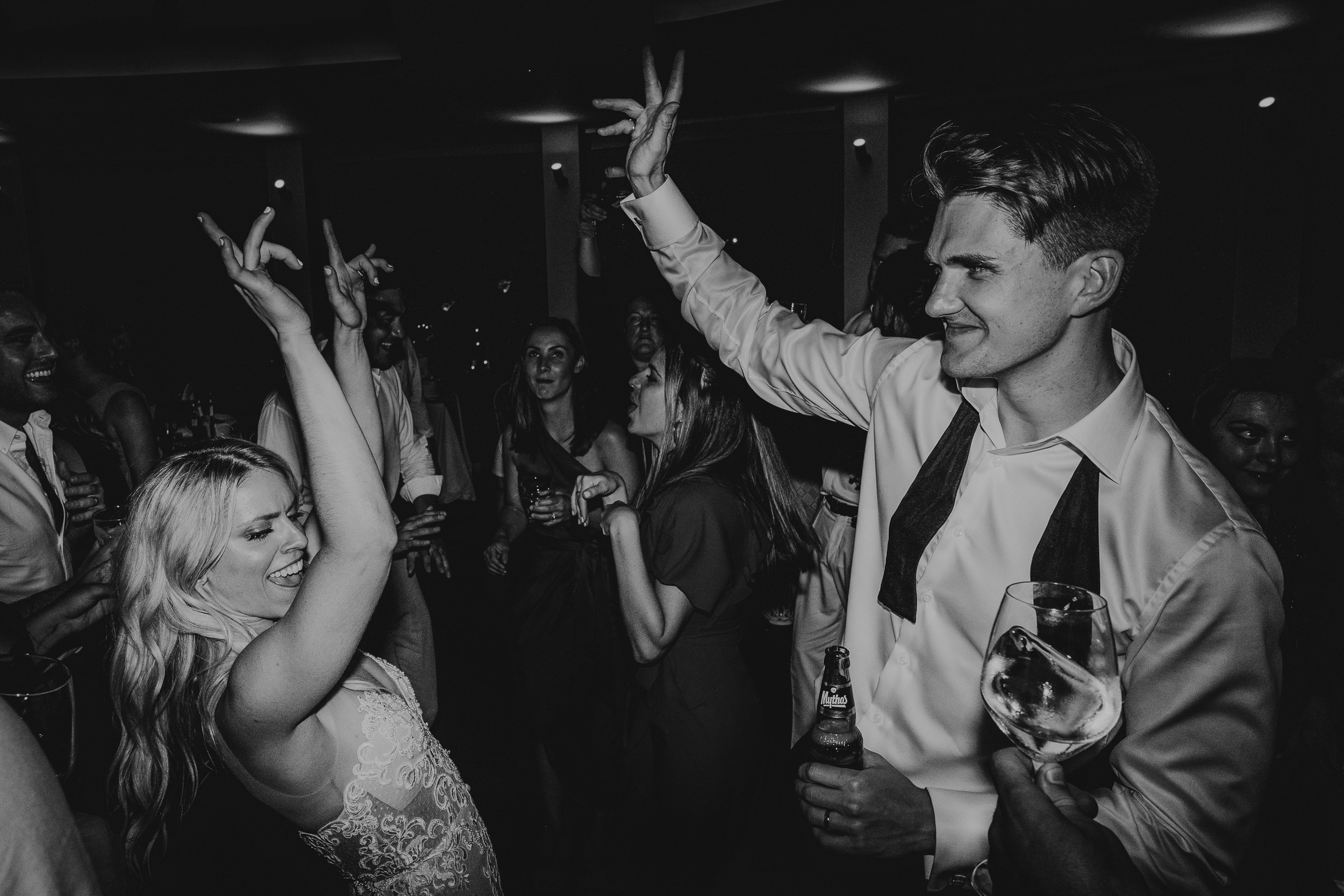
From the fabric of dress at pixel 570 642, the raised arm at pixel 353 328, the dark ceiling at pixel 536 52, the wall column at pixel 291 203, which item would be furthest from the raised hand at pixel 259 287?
the wall column at pixel 291 203

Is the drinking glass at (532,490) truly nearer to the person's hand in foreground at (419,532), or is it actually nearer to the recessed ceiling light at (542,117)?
the person's hand in foreground at (419,532)

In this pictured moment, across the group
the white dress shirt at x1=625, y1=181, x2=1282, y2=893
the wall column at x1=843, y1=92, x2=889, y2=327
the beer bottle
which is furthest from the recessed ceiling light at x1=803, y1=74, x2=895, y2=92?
the beer bottle

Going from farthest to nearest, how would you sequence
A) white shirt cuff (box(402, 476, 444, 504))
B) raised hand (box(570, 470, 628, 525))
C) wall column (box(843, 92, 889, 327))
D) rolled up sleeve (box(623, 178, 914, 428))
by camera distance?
wall column (box(843, 92, 889, 327)) < white shirt cuff (box(402, 476, 444, 504)) < raised hand (box(570, 470, 628, 525)) < rolled up sleeve (box(623, 178, 914, 428))

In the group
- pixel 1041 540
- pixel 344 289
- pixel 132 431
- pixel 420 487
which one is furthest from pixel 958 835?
pixel 132 431

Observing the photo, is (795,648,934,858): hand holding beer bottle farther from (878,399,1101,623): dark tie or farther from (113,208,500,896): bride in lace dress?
(113,208,500,896): bride in lace dress

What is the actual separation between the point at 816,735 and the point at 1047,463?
22.7 inches

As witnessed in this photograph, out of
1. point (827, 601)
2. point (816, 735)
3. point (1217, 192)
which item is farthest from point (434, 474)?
point (1217, 192)

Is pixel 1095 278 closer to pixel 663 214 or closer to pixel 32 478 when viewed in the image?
pixel 663 214

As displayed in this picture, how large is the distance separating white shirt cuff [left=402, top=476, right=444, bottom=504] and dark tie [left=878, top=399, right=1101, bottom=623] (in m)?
2.76

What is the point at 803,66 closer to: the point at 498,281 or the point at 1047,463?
the point at 498,281

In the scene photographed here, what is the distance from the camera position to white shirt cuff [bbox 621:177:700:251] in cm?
181

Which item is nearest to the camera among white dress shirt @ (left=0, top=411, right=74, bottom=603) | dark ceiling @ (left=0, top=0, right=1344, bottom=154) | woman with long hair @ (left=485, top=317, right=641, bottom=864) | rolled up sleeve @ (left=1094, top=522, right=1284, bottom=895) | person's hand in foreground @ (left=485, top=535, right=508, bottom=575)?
rolled up sleeve @ (left=1094, top=522, right=1284, bottom=895)

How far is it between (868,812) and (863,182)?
6090 mm

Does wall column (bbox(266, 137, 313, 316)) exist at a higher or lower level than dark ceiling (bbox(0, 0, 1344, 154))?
lower
